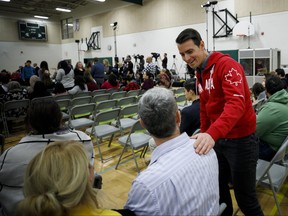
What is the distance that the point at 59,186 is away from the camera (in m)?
0.78

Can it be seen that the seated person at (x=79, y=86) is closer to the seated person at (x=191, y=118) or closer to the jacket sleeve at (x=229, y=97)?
the seated person at (x=191, y=118)

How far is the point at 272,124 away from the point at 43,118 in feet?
6.49

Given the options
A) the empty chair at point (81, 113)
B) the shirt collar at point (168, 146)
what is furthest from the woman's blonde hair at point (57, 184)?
the empty chair at point (81, 113)

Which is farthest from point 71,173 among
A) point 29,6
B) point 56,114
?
point 29,6

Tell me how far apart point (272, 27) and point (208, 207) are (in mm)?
11066

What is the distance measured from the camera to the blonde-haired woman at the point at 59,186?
0.76 meters

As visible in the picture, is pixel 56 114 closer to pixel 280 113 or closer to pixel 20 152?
pixel 20 152

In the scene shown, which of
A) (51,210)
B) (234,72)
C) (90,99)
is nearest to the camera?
(51,210)

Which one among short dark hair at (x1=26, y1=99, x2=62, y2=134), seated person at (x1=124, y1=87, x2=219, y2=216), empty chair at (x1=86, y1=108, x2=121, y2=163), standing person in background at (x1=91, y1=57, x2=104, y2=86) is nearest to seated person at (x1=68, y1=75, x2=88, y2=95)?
standing person in background at (x1=91, y1=57, x2=104, y2=86)

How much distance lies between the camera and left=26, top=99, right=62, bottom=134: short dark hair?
1707mm

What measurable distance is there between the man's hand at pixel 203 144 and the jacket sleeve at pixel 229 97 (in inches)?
2.5

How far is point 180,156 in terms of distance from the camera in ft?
3.45

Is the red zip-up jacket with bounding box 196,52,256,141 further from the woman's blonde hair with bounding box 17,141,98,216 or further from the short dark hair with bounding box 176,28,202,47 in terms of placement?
the woman's blonde hair with bounding box 17,141,98,216

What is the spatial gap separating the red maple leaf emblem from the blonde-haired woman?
3.27 ft
